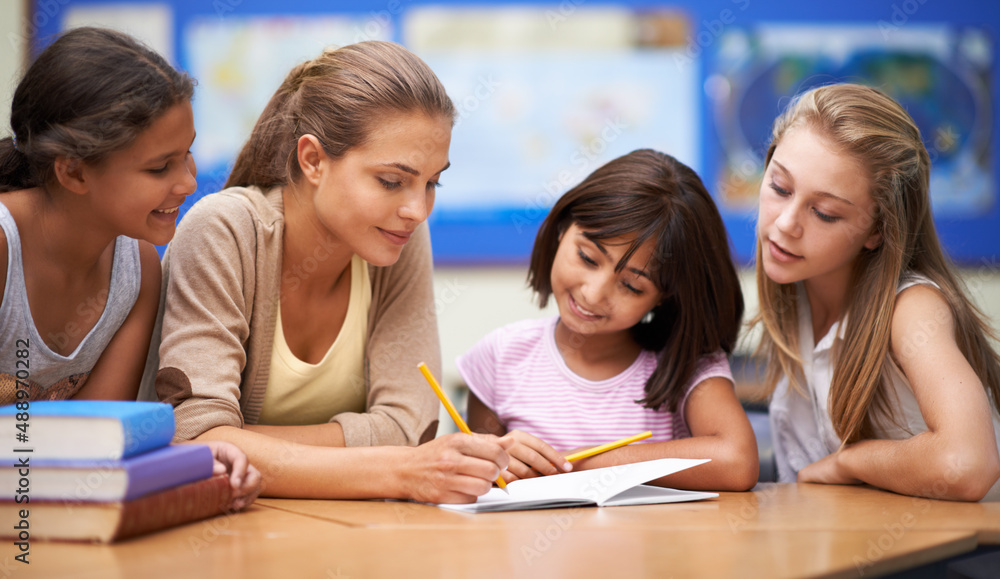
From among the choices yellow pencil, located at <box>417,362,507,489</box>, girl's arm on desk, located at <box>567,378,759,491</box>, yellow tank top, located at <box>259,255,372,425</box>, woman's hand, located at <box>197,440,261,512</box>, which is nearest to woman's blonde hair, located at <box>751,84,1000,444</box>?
girl's arm on desk, located at <box>567,378,759,491</box>

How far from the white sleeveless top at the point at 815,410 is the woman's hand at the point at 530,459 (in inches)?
21.9

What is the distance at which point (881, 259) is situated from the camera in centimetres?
143

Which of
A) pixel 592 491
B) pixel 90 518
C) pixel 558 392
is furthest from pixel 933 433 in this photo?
pixel 90 518

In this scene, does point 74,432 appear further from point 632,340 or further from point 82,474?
point 632,340

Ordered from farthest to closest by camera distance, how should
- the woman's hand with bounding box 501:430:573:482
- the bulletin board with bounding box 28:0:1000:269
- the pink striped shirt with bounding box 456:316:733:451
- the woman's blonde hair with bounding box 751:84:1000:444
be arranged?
the bulletin board with bounding box 28:0:1000:269, the pink striped shirt with bounding box 456:316:733:451, the woman's blonde hair with bounding box 751:84:1000:444, the woman's hand with bounding box 501:430:573:482

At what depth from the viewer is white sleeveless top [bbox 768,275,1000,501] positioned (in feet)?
4.65

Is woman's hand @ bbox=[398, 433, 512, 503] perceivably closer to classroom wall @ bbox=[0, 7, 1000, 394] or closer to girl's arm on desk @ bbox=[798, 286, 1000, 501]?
girl's arm on desk @ bbox=[798, 286, 1000, 501]

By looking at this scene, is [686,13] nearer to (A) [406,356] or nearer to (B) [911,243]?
(B) [911,243]

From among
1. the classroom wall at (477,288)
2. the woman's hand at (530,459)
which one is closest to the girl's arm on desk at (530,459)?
the woman's hand at (530,459)

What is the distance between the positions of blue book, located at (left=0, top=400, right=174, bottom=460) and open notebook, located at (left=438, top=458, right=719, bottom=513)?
0.41 metres

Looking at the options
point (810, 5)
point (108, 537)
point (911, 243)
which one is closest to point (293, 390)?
point (108, 537)

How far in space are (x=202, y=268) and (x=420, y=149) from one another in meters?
0.39

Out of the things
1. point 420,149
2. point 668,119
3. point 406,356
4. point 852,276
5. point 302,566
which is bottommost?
point 302,566

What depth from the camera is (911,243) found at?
1.45 metres
